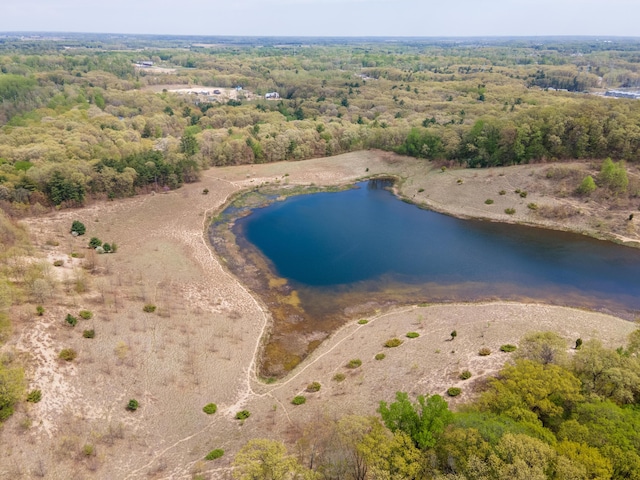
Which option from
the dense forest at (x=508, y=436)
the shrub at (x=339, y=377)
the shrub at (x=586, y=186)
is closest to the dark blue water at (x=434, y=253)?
the shrub at (x=586, y=186)

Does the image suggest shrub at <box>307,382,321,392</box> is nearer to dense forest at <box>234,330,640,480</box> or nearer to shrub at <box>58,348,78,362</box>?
dense forest at <box>234,330,640,480</box>

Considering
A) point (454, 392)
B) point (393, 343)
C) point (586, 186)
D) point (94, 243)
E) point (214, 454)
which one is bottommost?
point (393, 343)

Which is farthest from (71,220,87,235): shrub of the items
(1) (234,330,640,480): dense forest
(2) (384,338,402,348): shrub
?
(1) (234,330,640,480): dense forest

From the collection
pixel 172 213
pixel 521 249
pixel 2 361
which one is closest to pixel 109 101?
pixel 172 213

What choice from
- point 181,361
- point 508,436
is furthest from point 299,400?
point 508,436

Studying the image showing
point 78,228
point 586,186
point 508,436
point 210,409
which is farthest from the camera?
point 586,186

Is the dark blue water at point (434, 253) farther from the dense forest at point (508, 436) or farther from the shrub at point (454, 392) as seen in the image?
the dense forest at point (508, 436)

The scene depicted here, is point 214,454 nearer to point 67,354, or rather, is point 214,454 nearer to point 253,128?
point 67,354
